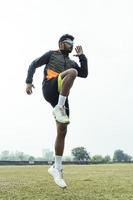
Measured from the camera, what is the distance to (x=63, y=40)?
26.1 ft

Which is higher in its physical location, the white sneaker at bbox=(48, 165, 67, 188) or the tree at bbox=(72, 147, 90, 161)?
the tree at bbox=(72, 147, 90, 161)

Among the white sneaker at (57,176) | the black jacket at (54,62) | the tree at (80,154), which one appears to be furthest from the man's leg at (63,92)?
the tree at (80,154)

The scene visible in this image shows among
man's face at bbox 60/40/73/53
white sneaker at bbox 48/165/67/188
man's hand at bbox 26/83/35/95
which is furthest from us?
man's face at bbox 60/40/73/53

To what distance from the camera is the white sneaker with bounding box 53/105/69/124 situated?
7402 mm

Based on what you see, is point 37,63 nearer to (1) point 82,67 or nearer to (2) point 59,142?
(1) point 82,67

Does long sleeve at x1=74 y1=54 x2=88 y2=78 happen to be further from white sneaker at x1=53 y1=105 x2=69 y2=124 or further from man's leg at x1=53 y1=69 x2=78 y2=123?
white sneaker at x1=53 y1=105 x2=69 y2=124

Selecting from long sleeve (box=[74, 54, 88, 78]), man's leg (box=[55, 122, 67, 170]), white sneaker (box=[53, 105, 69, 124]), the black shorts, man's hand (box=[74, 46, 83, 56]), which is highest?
man's hand (box=[74, 46, 83, 56])

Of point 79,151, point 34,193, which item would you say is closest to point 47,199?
point 34,193

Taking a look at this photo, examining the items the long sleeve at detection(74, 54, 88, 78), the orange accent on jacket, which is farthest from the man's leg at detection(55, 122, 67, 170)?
the long sleeve at detection(74, 54, 88, 78)

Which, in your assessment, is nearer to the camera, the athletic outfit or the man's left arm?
the athletic outfit

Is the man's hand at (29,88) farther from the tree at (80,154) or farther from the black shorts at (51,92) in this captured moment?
the tree at (80,154)

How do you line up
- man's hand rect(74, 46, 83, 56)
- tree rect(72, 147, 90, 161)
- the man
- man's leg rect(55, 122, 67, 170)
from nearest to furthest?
the man < man's leg rect(55, 122, 67, 170) < man's hand rect(74, 46, 83, 56) < tree rect(72, 147, 90, 161)

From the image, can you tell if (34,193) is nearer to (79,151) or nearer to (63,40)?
(63,40)

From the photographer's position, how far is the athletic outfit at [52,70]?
25.6ft
